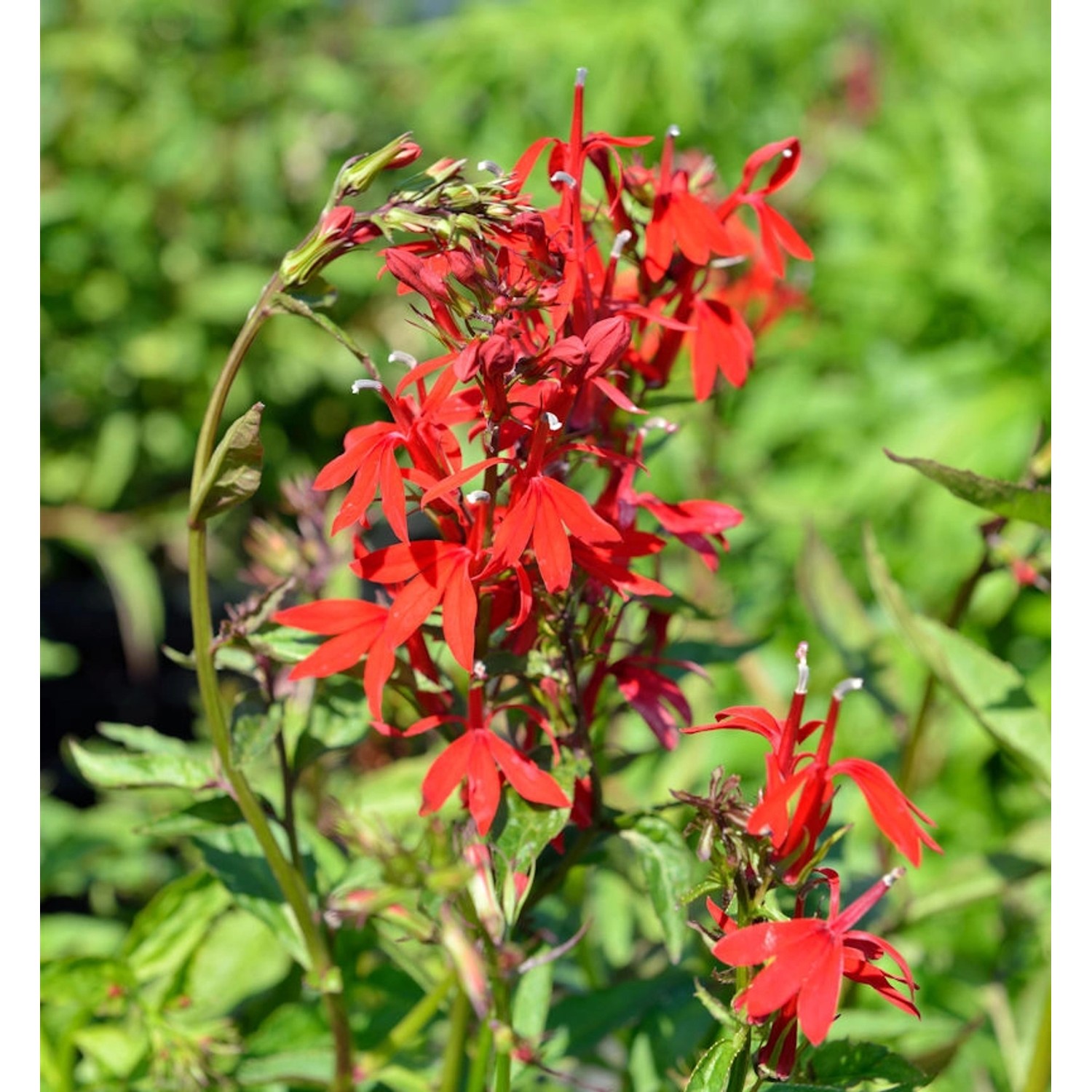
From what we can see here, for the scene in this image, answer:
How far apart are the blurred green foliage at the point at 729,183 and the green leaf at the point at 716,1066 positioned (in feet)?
2.77

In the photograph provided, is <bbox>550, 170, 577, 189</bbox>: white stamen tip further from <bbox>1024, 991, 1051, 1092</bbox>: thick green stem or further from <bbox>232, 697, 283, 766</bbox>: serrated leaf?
<bbox>1024, 991, 1051, 1092</bbox>: thick green stem

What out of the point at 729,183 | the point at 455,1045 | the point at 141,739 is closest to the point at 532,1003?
the point at 455,1045

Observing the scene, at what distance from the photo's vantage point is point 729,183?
2334 mm

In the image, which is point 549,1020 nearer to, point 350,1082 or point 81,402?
point 350,1082

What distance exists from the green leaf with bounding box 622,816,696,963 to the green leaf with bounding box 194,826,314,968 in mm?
213

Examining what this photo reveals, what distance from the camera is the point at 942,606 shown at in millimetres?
1796

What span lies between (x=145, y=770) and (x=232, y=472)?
22 cm

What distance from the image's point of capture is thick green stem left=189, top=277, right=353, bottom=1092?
0.53 m

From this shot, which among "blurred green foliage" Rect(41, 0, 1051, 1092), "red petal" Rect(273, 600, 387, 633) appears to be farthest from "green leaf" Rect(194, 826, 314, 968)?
"blurred green foliage" Rect(41, 0, 1051, 1092)

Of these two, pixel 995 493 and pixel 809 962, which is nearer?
pixel 809 962

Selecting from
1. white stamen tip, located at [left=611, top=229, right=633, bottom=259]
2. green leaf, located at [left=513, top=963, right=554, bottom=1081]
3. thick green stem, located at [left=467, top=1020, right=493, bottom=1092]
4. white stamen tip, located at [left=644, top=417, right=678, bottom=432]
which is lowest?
green leaf, located at [left=513, top=963, right=554, bottom=1081]

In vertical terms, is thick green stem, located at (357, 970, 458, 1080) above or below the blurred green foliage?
below

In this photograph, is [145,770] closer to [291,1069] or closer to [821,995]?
[291,1069]
